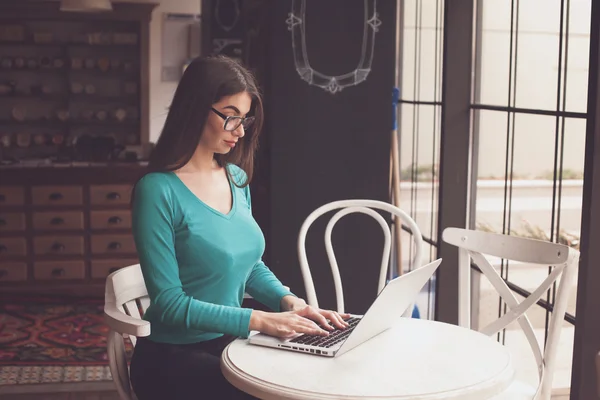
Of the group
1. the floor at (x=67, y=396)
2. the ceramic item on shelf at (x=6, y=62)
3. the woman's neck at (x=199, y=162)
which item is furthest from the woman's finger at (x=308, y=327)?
the ceramic item on shelf at (x=6, y=62)

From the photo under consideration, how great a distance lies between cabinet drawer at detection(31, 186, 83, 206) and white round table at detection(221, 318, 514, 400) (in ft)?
13.1

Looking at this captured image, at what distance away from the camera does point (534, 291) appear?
2326 mm

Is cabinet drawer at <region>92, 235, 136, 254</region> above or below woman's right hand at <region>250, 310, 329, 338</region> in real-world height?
below

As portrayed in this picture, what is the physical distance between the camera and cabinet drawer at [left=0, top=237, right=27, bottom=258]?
564 cm

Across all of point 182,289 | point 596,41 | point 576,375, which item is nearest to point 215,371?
point 182,289

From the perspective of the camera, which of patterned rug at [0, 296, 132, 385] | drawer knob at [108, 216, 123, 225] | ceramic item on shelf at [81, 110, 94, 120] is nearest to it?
patterned rug at [0, 296, 132, 385]

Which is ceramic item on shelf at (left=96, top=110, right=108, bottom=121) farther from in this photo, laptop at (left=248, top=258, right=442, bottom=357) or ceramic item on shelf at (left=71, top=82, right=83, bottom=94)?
laptop at (left=248, top=258, right=442, bottom=357)

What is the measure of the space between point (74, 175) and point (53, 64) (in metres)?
1.12

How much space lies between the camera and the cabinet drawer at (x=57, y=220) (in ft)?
18.6

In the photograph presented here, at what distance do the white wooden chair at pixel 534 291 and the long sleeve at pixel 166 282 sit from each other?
2.69 feet

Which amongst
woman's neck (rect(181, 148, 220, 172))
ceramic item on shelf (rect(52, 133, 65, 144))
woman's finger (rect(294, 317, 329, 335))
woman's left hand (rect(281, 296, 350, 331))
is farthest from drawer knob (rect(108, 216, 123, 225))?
woman's finger (rect(294, 317, 329, 335))

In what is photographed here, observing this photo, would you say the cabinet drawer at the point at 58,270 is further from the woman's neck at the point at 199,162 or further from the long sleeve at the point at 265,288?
the woman's neck at the point at 199,162

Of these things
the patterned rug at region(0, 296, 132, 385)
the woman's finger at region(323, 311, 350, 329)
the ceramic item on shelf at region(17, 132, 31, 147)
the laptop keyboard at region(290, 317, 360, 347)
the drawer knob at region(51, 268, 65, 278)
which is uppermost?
the ceramic item on shelf at region(17, 132, 31, 147)

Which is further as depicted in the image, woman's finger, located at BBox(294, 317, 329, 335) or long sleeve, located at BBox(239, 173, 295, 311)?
long sleeve, located at BBox(239, 173, 295, 311)
